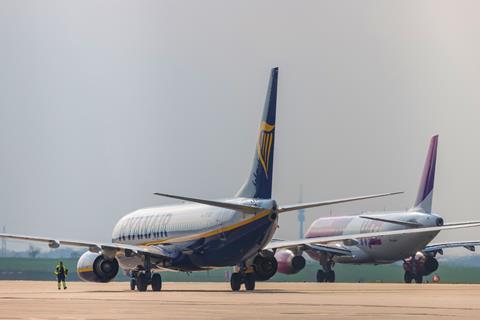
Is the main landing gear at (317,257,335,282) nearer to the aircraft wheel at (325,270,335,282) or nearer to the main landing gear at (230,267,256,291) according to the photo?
the aircraft wheel at (325,270,335,282)

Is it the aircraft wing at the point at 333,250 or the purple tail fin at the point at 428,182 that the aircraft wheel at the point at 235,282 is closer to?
the aircraft wing at the point at 333,250

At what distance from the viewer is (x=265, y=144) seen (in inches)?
2014

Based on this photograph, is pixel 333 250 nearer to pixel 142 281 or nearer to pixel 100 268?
pixel 142 281

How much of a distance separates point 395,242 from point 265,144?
28.2 m

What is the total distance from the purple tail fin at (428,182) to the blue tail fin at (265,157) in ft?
88.7

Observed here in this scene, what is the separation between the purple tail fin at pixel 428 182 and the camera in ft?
250

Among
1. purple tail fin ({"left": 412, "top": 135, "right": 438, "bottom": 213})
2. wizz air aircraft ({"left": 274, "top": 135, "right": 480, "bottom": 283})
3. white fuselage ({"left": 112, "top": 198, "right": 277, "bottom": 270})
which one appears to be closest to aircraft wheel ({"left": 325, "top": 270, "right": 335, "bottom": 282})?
wizz air aircraft ({"left": 274, "top": 135, "right": 480, "bottom": 283})

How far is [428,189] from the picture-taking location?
76.6 metres

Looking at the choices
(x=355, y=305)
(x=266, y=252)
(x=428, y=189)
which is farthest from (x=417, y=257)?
(x=355, y=305)

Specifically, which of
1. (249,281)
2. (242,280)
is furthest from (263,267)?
(242,280)

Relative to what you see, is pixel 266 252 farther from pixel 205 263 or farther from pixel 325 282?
pixel 325 282

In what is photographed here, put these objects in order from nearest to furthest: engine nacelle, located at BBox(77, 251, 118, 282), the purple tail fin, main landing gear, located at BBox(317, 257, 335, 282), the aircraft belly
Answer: the aircraft belly → engine nacelle, located at BBox(77, 251, 118, 282) → the purple tail fin → main landing gear, located at BBox(317, 257, 335, 282)

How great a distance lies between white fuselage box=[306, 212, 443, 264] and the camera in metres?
74.3

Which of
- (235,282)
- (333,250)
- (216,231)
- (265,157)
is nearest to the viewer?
(265,157)
